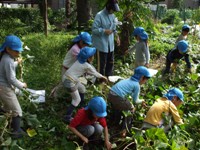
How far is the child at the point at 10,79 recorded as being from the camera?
379cm

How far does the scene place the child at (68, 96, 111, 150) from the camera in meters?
3.70

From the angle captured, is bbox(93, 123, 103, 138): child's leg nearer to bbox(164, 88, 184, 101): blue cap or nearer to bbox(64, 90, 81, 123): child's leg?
bbox(64, 90, 81, 123): child's leg

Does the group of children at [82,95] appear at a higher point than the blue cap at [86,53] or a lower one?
lower

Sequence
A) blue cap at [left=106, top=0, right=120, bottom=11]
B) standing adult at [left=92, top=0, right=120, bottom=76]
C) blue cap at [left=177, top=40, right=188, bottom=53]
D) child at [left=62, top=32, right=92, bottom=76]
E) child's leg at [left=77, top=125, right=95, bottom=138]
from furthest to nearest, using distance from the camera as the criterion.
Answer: blue cap at [left=177, top=40, right=188, bottom=53] < standing adult at [left=92, top=0, right=120, bottom=76] < blue cap at [left=106, top=0, right=120, bottom=11] < child at [left=62, top=32, right=92, bottom=76] < child's leg at [left=77, top=125, right=95, bottom=138]

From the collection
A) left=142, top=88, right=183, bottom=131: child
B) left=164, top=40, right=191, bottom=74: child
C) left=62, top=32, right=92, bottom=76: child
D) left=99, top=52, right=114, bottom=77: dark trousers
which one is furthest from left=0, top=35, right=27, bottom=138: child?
left=164, top=40, right=191, bottom=74: child

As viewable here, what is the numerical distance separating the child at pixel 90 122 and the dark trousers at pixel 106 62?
1.80 meters

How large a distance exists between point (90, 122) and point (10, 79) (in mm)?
1104

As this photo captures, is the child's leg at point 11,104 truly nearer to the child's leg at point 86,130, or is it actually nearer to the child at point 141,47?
the child's leg at point 86,130

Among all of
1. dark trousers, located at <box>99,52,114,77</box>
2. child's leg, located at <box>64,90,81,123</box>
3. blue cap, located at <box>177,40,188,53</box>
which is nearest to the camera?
child's leg, located at <box>64,90,81,123</box>

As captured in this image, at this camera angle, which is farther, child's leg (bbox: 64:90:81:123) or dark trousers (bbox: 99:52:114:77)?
dark trousers (bbox: 99:52:114:77)

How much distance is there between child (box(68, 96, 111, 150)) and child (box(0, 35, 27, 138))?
0.75m

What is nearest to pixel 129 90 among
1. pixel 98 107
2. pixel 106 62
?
pixel 98 107

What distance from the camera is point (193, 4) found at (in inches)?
1378

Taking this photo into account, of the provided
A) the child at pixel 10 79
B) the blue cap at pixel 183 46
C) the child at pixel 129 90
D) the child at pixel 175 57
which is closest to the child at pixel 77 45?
the child at pixel 129 90
